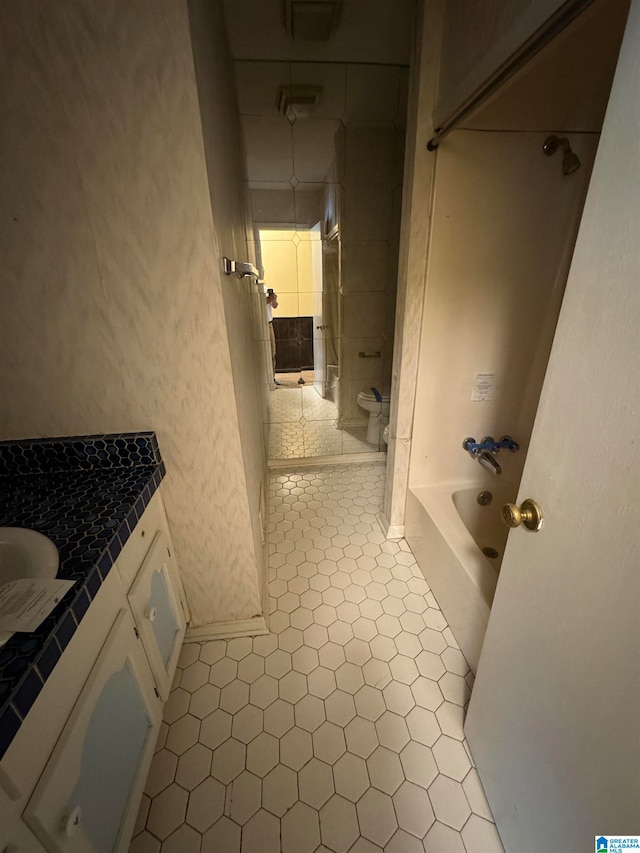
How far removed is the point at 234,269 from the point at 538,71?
1.20 m

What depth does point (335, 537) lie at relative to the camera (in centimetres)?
195

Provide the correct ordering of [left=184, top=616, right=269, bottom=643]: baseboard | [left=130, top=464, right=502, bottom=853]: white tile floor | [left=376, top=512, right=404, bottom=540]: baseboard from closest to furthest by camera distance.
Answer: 1. [left=130, top=464, right=502, bottom=853]: white tile floor
2. [left=184, top=616, right=269, bottom=643]: baseboard
3. [left=376, top=512, right=404, bottom=540]: baseboard

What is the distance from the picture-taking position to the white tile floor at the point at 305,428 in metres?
2.88

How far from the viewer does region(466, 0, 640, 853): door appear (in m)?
0.49

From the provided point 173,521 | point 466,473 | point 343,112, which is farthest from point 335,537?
point 343,112

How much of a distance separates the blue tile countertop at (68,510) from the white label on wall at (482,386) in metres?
1.41

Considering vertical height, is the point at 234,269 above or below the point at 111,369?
above

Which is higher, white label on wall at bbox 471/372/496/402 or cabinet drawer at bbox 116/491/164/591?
white label on wall at bbox 471/372/496/402

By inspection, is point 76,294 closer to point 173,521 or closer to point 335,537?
point 173,521

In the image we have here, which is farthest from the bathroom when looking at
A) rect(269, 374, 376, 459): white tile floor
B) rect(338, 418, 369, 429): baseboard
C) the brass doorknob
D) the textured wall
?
rect(338, 418, 369, 429): baseboard

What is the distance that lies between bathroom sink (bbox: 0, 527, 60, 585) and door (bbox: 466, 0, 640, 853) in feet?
3.25

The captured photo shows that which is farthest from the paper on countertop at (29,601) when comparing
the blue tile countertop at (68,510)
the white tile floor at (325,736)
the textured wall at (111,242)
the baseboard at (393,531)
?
the baseboard at (393,531)

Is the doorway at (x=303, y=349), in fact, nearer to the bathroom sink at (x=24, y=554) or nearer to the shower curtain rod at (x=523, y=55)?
the shower curtain rod at (x=523, y=55)

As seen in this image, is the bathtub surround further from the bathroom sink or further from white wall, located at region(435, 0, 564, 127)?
the bathroom sink
